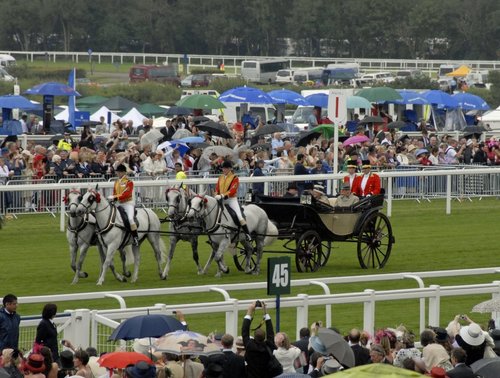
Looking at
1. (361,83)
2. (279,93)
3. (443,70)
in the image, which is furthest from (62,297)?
(443,70)

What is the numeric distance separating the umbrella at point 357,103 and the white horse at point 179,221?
20065mm

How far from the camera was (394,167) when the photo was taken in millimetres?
28078

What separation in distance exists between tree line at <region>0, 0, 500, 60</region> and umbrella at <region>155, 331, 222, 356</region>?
219 ft

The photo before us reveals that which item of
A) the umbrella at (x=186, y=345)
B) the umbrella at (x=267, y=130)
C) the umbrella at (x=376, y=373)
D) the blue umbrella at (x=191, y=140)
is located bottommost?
the umbrella at (x=186, y=345)

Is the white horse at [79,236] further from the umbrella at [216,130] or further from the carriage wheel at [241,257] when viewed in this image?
the umbrella at [216,130]

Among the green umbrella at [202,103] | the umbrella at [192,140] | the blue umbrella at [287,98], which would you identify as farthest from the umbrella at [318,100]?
the umbrella at [192,140]

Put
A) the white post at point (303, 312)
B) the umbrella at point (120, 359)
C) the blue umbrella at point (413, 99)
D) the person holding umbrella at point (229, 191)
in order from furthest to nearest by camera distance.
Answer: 1. the blue umbrella at point (413, 99)
2. the person holding umbrella at point (229, 191)
3. the white post at point (303, 312)
4. the umbrella at point (120, 359)

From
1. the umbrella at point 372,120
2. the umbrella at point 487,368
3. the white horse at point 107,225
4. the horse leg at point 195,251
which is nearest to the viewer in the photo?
the umbrella at point 487,368

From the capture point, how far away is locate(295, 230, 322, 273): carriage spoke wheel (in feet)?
60.7

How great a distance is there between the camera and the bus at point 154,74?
6488 cm

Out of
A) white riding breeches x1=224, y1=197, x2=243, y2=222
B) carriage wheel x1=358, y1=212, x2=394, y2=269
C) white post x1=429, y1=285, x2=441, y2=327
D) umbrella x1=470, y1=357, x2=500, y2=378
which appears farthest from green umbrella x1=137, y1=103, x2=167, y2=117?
umbrella x1=470, y1=357, x2=500, y2=378

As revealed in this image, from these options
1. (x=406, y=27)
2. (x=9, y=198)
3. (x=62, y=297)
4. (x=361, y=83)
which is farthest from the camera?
(x=406, y=27)

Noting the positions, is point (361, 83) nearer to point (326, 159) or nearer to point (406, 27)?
point (406, 27)

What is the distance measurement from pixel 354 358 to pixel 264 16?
228 ft
